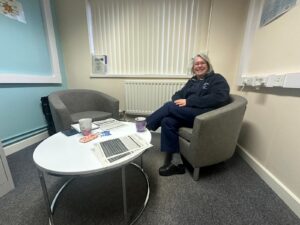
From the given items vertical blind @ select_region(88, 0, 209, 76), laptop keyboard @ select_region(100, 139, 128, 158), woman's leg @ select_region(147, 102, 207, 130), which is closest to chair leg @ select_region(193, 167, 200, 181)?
woman's leg @ select_region(147, 102, 207, 130)

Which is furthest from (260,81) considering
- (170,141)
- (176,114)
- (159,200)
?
(159,200)

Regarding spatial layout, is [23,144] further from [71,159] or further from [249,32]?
[249,32]

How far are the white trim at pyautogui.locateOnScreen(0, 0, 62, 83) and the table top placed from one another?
48.9 inches

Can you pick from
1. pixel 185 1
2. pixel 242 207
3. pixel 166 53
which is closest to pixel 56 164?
pixel 242 207

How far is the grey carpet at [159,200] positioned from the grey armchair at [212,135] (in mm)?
201

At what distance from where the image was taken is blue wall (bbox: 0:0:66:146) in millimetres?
1625

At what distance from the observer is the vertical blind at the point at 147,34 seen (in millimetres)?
1972

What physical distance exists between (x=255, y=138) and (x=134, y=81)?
5.34ft

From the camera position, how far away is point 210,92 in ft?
4.65

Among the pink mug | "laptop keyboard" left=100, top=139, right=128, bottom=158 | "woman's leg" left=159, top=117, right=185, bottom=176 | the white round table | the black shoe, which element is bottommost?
the black shoe

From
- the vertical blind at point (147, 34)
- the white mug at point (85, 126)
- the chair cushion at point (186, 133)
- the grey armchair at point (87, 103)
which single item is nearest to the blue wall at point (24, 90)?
the grey armchair at point (87, 103)

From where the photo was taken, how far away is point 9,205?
40.1 inches

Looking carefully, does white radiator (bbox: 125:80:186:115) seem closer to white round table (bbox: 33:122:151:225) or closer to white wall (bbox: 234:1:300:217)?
white wall (bbox: 234:1:300:217)

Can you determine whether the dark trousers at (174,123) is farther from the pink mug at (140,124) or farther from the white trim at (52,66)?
the white trim at (52,66)
